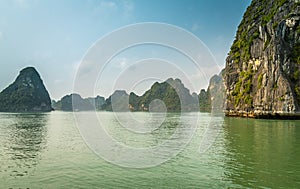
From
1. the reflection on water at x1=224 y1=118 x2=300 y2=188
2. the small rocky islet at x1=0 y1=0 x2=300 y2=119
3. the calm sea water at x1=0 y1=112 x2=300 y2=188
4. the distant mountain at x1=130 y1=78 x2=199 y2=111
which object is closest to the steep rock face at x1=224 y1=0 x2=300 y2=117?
the small rocky islet at x1=0 y1=0 x2=300 y2=119

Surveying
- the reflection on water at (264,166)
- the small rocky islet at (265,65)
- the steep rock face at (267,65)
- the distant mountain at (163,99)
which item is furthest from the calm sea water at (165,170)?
the distant mountain at (163,99)

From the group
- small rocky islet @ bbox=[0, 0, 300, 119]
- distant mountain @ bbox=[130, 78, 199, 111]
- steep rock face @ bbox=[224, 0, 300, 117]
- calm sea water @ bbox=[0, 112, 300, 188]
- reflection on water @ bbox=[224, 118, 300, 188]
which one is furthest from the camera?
distant mountain @ bbox=[130, 78, 199, 111]

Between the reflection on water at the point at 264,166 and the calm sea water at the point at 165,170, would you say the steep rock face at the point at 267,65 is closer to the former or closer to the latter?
the reflection on water at the point at 264,166

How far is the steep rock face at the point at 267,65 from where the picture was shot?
69938mm

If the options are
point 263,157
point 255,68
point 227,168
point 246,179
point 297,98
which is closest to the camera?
point 246,179

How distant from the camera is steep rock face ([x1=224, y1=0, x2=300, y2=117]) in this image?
6994cm

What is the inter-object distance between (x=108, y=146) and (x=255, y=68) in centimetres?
7161

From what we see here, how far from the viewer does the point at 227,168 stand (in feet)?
54.0

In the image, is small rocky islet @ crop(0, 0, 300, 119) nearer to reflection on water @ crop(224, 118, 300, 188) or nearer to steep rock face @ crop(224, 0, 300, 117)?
steep rock face @ crop(224, 0, 300, 117)

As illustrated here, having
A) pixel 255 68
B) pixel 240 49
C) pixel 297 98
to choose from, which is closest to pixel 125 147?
pixel 297 98

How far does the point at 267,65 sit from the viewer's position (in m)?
75.6

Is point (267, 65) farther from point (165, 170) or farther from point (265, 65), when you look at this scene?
point (165, 170)

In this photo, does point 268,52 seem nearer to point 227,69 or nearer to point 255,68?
point 255,68

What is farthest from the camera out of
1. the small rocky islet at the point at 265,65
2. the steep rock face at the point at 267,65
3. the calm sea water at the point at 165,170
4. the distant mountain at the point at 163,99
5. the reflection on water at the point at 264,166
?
the distant mountain at the point at 163,99
